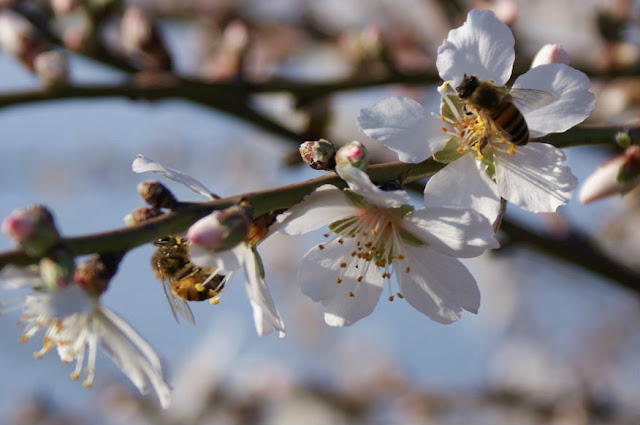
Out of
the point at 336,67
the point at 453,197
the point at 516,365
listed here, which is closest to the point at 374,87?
the point at 453,197

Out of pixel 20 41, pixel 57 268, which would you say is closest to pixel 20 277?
pixel 57 268

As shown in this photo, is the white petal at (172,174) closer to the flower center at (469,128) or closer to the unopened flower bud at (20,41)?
the flower center at (469,128)

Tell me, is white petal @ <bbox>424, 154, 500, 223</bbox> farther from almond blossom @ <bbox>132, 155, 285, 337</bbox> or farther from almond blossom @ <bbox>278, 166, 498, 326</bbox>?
almond blossom @ <bbox>132, 155, 285, 337</bbox>

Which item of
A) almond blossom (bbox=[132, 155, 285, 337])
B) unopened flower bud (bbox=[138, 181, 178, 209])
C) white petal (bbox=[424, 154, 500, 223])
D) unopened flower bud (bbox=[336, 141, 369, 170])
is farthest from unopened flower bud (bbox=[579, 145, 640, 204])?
unopened flower bud (bbox=[138, 181, 178, 209])

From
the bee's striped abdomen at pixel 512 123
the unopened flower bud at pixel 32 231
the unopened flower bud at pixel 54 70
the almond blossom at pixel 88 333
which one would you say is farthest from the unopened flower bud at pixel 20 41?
the bee's striped abdomen at pixel 512 123

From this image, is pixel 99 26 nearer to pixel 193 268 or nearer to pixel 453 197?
pixel 193 268

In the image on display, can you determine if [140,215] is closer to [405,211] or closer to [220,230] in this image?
[220,230]

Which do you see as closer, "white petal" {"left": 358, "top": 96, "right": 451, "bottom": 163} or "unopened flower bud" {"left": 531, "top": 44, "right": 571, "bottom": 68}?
"white petal" {"left": 358, "top": 96, "right": 451, "bottom": 163}
